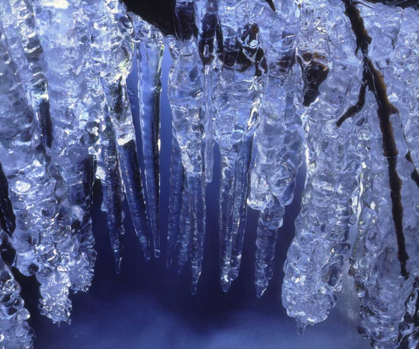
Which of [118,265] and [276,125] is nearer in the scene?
[276,125]

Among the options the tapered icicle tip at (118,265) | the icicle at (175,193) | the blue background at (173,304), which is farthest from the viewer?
the blue background at (173,304)

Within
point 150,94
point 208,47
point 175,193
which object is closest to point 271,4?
point 208,47

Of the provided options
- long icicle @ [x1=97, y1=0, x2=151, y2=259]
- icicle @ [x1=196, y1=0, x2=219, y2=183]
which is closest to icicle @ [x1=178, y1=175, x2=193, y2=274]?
long icicle @ [x1=97, y1=0, x2=151, y2=259]

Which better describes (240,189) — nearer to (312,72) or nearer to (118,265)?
(312,72)

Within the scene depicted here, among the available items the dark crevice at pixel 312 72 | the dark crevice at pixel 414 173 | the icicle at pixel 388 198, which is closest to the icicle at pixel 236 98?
the dark crevice at pixel 312 72

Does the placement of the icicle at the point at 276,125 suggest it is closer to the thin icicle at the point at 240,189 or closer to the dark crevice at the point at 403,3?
the thin icicle at the point at 240,189

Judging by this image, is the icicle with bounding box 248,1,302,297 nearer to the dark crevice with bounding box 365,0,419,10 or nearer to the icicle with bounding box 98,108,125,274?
Result: the dark crevice with bounding box 365,0,419,10
